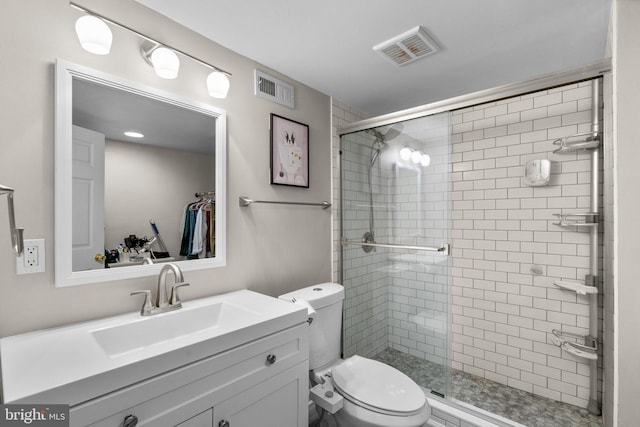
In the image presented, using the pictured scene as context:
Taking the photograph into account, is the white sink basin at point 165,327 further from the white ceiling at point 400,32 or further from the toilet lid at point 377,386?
the white ceiling at point 400,32

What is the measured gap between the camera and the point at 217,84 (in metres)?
1.65

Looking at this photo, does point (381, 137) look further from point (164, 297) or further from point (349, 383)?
point (164, 297)

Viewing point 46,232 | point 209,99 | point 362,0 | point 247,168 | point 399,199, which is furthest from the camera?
point 399,199

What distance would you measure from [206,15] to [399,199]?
1.61 metres

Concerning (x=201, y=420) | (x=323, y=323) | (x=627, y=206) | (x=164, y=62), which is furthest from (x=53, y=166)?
(x=627, y=206)

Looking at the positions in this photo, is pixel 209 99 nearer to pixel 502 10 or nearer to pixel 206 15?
pixel 206 15

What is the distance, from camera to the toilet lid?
57.9 inches

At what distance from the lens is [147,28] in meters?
1.46

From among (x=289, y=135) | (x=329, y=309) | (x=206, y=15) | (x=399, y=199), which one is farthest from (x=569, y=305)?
(x=206, y=15)

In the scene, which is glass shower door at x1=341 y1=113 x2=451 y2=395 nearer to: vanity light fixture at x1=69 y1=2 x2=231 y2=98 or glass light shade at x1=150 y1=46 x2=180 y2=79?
vanity light fixture at x1=69 y1=2 x2=231 y2=98

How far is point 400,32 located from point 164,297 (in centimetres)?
185

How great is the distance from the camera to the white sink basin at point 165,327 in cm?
121

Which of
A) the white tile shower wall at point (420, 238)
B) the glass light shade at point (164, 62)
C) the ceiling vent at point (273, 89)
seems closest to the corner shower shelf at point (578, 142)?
the white tile shower wall at point (420, 238)

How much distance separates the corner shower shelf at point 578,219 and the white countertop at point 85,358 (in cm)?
191
